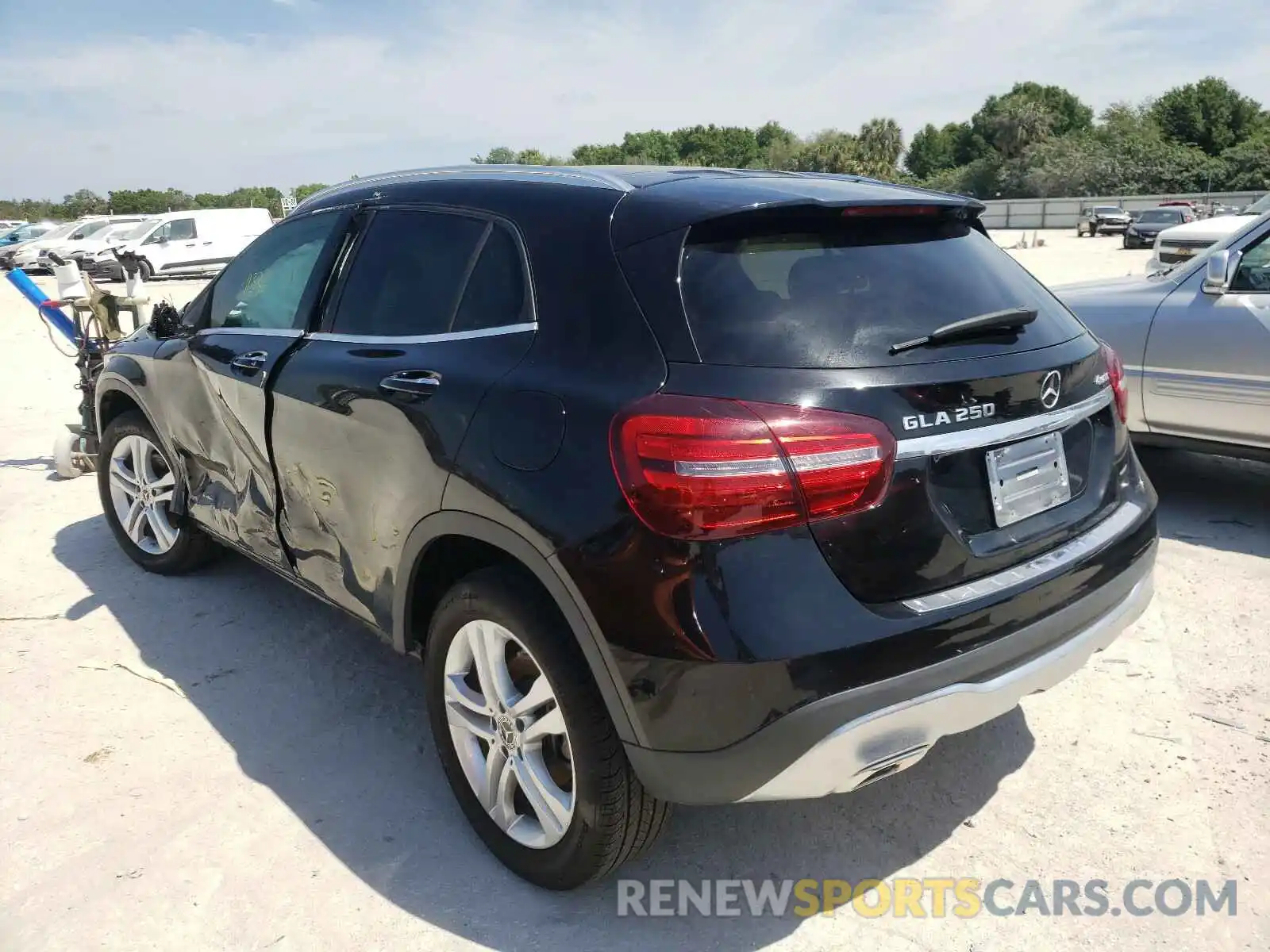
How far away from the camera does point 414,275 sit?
2.89 metres

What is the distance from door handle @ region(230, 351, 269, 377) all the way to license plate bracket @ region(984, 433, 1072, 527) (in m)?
2.42

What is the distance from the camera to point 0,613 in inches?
173

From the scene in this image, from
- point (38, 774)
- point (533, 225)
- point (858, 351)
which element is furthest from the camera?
point (38, 774)

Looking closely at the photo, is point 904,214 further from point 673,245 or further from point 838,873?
point 838,873

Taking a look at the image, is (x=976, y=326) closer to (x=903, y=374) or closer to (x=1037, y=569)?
(x=903, y=374)

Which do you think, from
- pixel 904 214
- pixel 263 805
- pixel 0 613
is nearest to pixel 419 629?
pixel 263 805

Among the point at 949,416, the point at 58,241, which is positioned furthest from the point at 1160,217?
the point at 949,416

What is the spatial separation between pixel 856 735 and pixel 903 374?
78 centimetres

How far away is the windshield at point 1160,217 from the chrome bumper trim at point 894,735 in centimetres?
3806

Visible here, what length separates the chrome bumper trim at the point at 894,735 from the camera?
6.57 feet

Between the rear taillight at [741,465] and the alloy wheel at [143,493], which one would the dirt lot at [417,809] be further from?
the rear taillight at [741,465]

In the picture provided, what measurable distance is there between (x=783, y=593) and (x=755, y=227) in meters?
0.89

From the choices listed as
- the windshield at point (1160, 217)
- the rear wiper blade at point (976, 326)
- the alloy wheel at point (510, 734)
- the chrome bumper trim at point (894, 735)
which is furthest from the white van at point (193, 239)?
the windshield at point (1160, 217)

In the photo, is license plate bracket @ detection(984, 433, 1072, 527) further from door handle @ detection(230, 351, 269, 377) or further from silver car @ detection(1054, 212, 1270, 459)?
silver car @ detection(1054, 212, 1270, 459)
